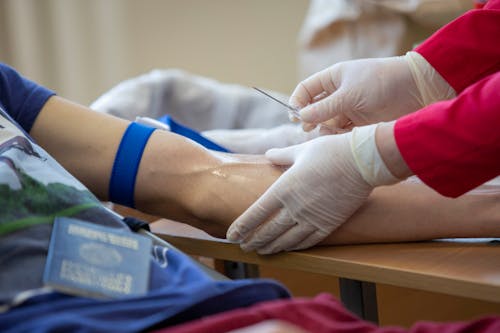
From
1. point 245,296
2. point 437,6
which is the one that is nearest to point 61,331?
point 245,296

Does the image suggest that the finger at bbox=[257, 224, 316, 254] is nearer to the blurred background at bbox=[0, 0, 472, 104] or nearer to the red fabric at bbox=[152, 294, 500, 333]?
the red fabric at bbox=[152, 294, 500, 333]

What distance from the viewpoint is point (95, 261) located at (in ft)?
2.83

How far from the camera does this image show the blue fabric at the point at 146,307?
771 mm

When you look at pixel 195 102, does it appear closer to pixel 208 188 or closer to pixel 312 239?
pixel 208 188

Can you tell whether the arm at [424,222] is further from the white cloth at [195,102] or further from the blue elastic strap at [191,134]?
the white cloth at [195,102]

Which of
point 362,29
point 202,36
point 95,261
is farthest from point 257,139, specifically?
point 202,36

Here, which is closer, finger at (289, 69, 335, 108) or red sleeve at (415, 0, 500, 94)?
red sleeve at (415, 0, 500, 94)

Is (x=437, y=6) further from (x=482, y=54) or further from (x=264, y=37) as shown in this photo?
(x=482, y=54)

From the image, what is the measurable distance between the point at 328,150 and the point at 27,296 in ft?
1.70

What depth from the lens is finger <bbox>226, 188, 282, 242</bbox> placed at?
1127 mm

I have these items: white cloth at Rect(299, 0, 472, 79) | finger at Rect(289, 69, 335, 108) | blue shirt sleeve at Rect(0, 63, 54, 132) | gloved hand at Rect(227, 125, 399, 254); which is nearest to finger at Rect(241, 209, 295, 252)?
gloved hand at Rect(227, 125, 399, 254)

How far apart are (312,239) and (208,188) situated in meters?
0.22

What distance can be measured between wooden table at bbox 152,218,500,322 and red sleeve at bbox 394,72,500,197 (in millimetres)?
111

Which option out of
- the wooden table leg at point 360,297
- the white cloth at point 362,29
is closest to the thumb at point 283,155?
the wooden table leg at point 360,297
